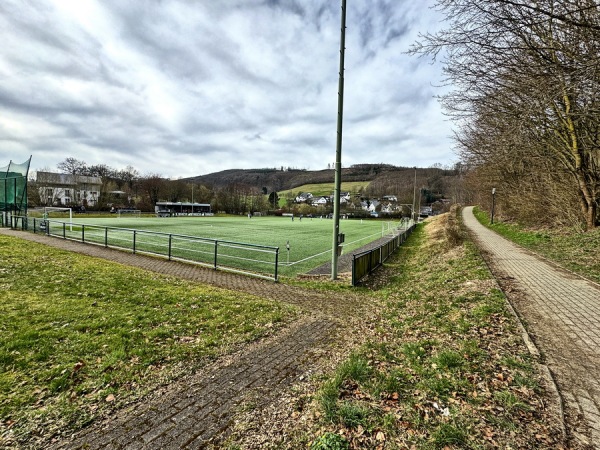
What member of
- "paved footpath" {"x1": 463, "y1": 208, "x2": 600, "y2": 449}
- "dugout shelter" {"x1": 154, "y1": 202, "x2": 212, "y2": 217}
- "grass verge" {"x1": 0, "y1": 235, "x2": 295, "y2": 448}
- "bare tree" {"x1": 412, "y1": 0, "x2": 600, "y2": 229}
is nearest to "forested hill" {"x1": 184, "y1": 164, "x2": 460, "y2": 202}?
"dugout shelter" {"x1": 154, "y1": 202, "x2": 212, "y2": 217}

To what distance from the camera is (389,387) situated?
10.7 feet

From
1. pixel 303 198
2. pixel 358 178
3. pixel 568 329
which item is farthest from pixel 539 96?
pixel 358 178

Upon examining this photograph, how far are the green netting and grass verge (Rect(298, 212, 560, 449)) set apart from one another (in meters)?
Answer: 25.6

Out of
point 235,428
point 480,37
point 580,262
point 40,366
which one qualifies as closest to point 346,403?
point 235,428

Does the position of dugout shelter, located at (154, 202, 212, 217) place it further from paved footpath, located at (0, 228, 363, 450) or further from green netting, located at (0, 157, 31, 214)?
paved footpath, located at (0, 228, 363, 450)

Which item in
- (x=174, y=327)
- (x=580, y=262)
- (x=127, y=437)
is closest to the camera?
(x=127, y=437)

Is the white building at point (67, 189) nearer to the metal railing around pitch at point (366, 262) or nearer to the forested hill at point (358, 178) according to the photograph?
the forested hill at point (358, 178)

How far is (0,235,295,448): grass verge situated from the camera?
2951 mm

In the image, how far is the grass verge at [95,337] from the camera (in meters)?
2.95

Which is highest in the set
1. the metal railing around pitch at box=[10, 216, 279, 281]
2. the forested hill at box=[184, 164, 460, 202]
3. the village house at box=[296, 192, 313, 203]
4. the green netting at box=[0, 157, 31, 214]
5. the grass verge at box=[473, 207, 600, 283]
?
the forested hill at box=[184, 164, 460, 202]

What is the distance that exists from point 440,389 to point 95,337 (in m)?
4.64

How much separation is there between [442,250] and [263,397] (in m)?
14.1

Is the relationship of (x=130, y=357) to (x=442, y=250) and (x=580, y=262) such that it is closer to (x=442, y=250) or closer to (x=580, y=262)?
(x=580, y=262)

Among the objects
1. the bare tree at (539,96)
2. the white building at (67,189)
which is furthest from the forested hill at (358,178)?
the bare tree at (539,96)
